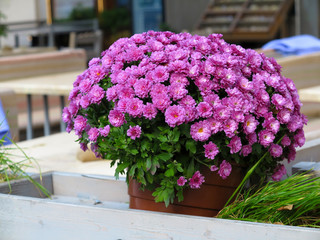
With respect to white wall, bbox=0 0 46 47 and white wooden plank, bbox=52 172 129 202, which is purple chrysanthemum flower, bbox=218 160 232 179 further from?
white wall, bbox=0 0 46 47

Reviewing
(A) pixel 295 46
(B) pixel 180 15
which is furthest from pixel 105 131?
(B) pixel 180 15

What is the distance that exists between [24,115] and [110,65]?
3179mm

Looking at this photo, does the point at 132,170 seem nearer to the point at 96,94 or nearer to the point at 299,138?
the point at 96,94

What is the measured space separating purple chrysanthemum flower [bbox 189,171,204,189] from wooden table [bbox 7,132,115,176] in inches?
22.1

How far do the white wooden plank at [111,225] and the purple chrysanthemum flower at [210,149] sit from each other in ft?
0.41

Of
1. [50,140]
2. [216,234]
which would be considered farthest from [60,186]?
[50,140]

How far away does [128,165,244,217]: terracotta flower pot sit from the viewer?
1.27 m

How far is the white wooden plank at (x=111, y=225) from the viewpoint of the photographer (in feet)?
3.59

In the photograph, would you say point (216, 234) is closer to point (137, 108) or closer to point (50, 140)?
point (137, 108)

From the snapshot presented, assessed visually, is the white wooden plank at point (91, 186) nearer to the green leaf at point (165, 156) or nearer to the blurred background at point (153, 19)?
the green leaf at point (165, 156)

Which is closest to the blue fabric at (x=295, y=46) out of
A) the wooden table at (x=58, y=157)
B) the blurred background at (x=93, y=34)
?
the blurred background at (x=93, y=34)

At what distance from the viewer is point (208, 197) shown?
127 centimetres

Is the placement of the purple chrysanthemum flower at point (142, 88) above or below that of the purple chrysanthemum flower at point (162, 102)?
above

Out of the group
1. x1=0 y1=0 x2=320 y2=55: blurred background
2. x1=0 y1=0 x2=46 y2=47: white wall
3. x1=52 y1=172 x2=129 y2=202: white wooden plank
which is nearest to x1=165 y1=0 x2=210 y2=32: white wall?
x1=0 y1=0 x2=320 y2=55: blurred background
